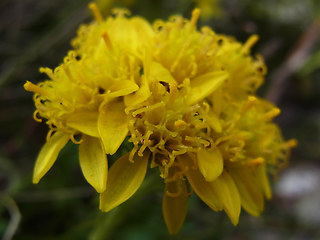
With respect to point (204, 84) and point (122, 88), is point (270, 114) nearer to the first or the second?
point (204, 84)

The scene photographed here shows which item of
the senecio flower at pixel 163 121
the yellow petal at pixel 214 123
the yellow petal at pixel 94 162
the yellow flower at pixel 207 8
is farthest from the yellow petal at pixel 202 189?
the yellow flower at pixel 207 8

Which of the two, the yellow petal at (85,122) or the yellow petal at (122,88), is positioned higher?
the yellow petal at (122,88)

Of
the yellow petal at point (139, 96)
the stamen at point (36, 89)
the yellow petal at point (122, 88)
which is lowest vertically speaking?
the yellow petal at point (139, 96)

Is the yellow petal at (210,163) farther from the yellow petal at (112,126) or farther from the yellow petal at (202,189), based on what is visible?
the yellow petal at (112,126)

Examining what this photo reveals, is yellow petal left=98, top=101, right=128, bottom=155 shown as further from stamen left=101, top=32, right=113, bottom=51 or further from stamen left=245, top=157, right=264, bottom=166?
stamen left=245, top=157, right=264, bottom=166

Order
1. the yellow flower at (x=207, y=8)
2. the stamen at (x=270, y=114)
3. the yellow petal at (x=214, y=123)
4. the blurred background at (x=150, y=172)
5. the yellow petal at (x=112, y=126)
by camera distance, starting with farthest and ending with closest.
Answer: the yellow flower at (x=207, y=8) → the blurred background at (x=150, y=172) → the stamen at (x=270, y=114) → the yellow petal at (x=214, y=123) → the yellow petal at (x=112, y=126)

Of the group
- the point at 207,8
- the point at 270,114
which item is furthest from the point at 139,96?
the point at 207,8

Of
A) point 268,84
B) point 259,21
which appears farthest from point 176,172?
point 259,21

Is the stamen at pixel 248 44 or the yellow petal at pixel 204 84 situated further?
the stamen at pixel 248 44
